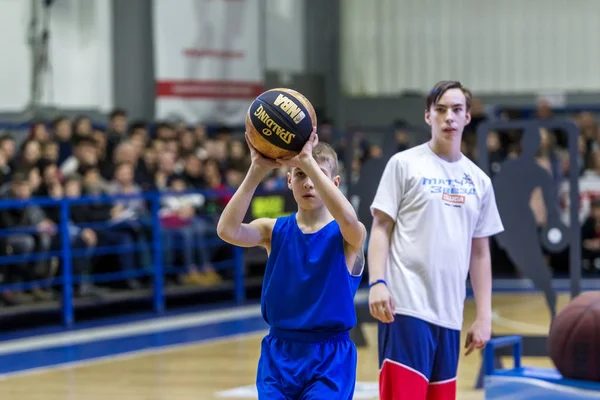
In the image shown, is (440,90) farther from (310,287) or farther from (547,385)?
(547,385)

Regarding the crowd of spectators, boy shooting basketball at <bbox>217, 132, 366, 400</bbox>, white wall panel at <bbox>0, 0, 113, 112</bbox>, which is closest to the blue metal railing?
the crowd of spectators

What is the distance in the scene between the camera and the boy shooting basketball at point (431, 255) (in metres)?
4.81

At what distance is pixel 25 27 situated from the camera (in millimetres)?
14641

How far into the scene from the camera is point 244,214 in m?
4.01

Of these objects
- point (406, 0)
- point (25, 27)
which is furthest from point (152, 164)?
point (406, 0)

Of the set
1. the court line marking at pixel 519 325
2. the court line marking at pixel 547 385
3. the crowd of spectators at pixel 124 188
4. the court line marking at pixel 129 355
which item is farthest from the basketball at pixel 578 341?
the court line marking at pixel 519 325

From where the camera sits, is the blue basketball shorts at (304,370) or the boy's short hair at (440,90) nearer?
the blue basketball shorts at (304,370)

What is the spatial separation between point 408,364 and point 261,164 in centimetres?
140

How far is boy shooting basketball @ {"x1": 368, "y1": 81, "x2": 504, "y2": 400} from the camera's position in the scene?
4.81 meters

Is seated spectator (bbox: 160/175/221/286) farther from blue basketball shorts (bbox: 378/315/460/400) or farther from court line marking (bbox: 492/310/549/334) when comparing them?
blue basketball shorts (bbox: 378/315/460/400)

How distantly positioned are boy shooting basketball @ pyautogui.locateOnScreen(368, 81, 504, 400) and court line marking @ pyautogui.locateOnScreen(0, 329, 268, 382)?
4.39 m

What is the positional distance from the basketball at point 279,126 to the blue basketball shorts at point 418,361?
4.34ft

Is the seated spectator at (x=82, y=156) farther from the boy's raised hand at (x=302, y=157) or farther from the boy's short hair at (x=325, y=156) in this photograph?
the boy's raised hand at (x=302, y=157)

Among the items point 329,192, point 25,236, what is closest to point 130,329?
point 25,236
